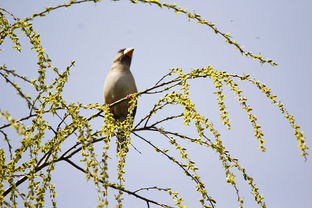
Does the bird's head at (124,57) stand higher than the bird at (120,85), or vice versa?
the bird's head at (124,57)

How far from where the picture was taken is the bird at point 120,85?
414 cm

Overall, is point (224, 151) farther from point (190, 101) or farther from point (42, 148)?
point (42, 148)

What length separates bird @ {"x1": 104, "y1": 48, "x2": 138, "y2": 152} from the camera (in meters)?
4.14

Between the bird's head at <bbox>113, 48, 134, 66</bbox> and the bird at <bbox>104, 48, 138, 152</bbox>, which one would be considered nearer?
the bird at <bbox>104, 48, 138, 152</bbox>

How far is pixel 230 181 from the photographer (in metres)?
1.49

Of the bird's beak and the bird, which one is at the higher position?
the bird's beak

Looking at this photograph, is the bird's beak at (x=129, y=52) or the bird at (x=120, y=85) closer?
the bird at (x=120, y=85)

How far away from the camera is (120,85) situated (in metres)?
4.18

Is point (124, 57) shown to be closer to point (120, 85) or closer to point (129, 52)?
point (129, 52)

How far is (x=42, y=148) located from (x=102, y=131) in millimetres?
254

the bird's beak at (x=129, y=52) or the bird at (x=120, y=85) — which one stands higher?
the bird's beak at (x=129, y=52)

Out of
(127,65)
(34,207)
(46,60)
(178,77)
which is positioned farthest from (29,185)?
(127,65)

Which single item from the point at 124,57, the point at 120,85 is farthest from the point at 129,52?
the point at 120,85

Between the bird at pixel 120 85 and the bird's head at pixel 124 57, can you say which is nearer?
the bird at pixel 120 85
